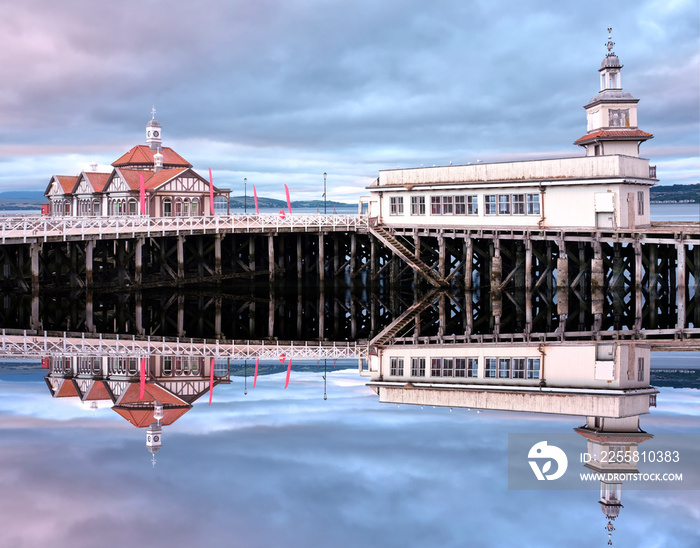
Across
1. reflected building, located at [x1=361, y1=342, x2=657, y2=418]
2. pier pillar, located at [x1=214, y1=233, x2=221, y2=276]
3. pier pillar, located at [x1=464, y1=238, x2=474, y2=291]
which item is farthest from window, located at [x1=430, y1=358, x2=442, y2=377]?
pier pillar, located at [x1=214, y1=233, x2=221, y2=276]

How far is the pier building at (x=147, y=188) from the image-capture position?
60.9 meters

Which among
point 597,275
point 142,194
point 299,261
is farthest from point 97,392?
point 142,194

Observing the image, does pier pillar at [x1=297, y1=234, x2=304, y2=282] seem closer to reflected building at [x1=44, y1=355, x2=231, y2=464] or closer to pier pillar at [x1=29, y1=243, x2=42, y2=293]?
pier pillar at [x1=29, y1=243, x2=42, y2=293]

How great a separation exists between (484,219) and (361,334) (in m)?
12.5

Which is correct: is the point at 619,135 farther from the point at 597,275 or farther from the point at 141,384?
the point at 141,384

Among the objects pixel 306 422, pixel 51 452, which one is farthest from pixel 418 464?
pixel 51 452

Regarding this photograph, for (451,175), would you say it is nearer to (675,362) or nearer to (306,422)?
(675,362)

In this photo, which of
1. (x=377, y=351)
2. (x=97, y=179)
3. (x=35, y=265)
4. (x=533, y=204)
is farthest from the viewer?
(x=97, y=179)

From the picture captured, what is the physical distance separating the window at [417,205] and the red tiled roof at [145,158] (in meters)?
28.6

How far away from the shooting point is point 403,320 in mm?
33906

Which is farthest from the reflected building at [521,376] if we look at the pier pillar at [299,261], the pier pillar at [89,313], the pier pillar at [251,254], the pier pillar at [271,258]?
the pier pillar at [251,254]

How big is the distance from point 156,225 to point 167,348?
61.6ft

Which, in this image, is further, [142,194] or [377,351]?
[142,194]

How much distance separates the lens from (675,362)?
985 inches
